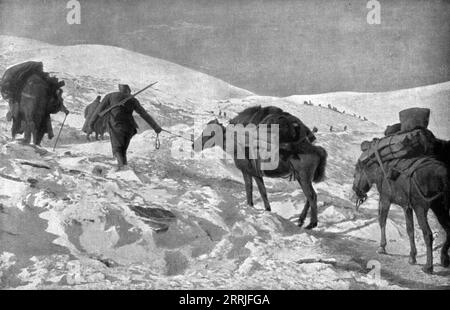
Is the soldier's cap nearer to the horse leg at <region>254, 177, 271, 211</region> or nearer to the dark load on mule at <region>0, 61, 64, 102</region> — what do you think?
the dark load on mule at <region>0, 61, 64, 102</region>

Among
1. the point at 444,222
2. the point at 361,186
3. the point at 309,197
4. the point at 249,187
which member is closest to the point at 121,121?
the point at 249,187

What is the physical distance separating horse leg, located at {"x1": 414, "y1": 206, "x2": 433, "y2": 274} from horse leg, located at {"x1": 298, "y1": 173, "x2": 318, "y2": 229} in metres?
1.25

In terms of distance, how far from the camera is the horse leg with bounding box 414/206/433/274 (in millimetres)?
9445

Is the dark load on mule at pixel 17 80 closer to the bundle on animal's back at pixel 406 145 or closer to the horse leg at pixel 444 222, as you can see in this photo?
the bundle on animal's back at pixel 406 145

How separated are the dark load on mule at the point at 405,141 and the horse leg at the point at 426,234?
705 mm

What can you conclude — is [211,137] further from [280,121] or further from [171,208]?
[171,208]

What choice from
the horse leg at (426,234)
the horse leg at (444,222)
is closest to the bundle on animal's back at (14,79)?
the horse leg at (426,234)

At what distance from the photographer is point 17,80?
1037 centimetres

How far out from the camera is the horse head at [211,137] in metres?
10.4

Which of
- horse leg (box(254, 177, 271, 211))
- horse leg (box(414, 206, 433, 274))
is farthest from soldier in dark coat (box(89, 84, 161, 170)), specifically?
horse leg (box(414, 206, 433, 274))

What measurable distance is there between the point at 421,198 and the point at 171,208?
3.02 m

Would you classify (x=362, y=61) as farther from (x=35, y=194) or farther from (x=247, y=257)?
(x=35, y=194)

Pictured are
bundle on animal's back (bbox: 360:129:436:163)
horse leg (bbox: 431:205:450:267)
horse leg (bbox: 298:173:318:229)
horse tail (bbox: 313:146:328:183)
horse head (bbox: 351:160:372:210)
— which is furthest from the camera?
horse tail (bbox: 313:146:328:183)
